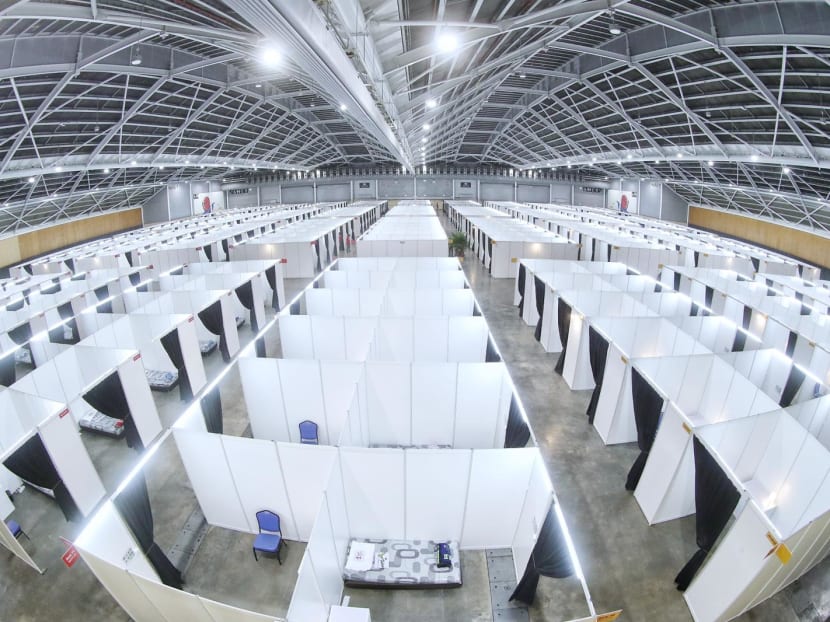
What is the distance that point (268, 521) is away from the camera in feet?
18.9

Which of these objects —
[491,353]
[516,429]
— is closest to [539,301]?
[491,353]

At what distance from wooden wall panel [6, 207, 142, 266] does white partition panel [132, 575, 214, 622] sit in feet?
113

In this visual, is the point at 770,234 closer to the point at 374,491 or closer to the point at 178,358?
the point at 374,491

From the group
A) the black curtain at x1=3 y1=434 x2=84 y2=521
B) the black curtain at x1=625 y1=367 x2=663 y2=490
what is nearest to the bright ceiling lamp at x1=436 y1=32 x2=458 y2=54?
the black curtain at x1=625 y1=367 x2=663 y2=490

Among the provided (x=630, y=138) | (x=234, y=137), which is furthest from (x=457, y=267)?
(x=234, y=137)

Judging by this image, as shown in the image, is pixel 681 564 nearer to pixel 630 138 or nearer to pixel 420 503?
pixel 420 503

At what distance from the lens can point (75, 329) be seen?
35.1 ft

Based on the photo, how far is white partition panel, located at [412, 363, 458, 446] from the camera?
23.3 ft

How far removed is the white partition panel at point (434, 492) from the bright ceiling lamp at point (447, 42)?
30.6ft

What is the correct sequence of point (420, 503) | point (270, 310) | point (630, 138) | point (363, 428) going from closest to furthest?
point (420, 503), point (363, 428), point (270, 310), point (630, 138)

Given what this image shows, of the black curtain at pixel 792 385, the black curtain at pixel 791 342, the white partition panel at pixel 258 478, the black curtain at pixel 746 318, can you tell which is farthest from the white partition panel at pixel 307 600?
the black curtain at pixel 746 318

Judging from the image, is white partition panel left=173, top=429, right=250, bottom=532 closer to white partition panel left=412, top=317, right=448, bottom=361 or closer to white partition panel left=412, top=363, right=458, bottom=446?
white partition panel left=412, top=363, right=458, bottom=446

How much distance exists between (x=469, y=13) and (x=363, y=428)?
1122 centimetres

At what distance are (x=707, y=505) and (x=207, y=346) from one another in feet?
39.5
